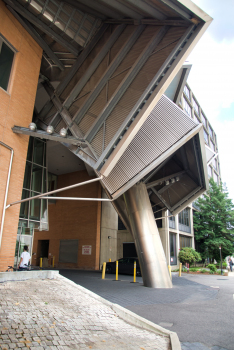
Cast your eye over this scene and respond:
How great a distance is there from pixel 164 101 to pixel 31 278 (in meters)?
10.2

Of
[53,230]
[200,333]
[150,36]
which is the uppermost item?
[150,36]

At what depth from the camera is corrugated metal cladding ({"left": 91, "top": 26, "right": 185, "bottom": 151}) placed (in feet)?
36.0

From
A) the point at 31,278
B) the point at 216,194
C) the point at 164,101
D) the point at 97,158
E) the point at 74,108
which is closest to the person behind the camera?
the point at 31,278

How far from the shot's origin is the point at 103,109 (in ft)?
39.6

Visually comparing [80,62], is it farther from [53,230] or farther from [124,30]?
[53,230]

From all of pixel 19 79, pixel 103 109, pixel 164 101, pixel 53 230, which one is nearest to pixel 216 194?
pixel 53 230

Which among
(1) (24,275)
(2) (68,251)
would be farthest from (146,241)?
(2) (68,251)

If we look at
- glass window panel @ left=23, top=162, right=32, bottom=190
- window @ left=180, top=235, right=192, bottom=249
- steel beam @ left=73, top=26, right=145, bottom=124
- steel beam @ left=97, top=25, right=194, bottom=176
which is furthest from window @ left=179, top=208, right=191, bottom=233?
steel beam @ left=97, top=25, right=194, bottom=176

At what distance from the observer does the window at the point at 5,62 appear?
35.9 ft

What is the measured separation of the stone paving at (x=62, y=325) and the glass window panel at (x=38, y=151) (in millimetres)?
12757

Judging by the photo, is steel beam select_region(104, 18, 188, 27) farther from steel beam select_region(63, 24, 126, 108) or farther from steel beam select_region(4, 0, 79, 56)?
steel beam select_region(4, 0, 79, 56)

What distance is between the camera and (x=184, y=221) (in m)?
33.7

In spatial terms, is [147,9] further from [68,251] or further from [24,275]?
[68,251]

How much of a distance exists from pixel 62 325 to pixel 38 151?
52.1 ft
